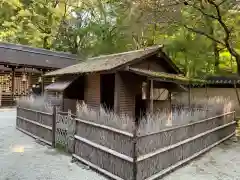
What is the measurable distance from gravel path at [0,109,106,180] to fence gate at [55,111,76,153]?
13.0 inches

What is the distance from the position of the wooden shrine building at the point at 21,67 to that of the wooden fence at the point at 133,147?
41.4 feet

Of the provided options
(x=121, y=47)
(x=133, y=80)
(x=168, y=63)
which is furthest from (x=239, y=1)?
(x=121, y=47)

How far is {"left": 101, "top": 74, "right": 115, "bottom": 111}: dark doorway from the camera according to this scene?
12.0 m

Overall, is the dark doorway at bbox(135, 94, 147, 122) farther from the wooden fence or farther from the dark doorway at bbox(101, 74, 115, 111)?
the wooden fence

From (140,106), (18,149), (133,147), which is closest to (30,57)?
(140,106)

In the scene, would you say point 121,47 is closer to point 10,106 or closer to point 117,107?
point 10,106

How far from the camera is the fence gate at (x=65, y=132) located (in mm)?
7883

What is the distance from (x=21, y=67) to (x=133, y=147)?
1803 centimetres

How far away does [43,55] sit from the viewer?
23484 millimetres

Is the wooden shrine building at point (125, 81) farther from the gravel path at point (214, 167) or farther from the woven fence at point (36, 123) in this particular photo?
the gravel path at point (214, 167)

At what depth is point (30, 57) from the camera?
2181cm

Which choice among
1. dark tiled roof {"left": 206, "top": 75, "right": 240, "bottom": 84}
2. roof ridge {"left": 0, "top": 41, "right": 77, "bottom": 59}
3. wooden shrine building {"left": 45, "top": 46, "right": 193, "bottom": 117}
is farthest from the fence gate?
roof ridge {"left": 0, "top": 41, "right": 77, "bottom": 59}

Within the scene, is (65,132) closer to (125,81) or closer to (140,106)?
(125,81)

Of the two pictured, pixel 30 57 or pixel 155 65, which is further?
pixel 30 57
